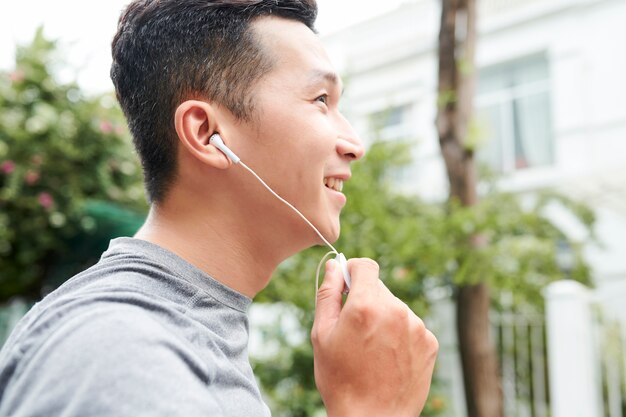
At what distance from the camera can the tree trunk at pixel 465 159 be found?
4488 mm

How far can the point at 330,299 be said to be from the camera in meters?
1.18

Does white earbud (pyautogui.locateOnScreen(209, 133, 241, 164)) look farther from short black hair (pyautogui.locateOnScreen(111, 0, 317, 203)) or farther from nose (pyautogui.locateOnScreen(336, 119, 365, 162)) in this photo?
nose (pyautogui.locateOnScreen(336, 119, 365, 162))

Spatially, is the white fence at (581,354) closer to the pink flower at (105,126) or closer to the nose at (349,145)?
the pink flower at (105,126)

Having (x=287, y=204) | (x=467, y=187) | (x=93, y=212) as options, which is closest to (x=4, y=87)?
(x=93, y=212)

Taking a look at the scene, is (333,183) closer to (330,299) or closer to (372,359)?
(330,299)

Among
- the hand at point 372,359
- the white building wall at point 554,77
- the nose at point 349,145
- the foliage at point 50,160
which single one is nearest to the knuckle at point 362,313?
the hand at point 372,359

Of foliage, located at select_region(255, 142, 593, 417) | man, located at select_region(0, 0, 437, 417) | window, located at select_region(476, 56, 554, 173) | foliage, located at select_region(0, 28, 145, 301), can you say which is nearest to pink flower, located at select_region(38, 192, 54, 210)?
foliage, located at select_region(0, 28, 145, 301)

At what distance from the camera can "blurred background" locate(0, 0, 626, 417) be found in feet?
14.9

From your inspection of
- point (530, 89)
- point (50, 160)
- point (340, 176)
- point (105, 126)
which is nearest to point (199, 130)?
point (340, 176)

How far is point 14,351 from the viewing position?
3.02ft

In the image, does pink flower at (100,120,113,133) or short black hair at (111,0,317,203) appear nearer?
short black hair at (111,0,317,203)

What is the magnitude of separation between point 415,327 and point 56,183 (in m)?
5.39

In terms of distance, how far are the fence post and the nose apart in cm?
393

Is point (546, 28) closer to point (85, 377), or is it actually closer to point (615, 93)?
point (615, 93)
